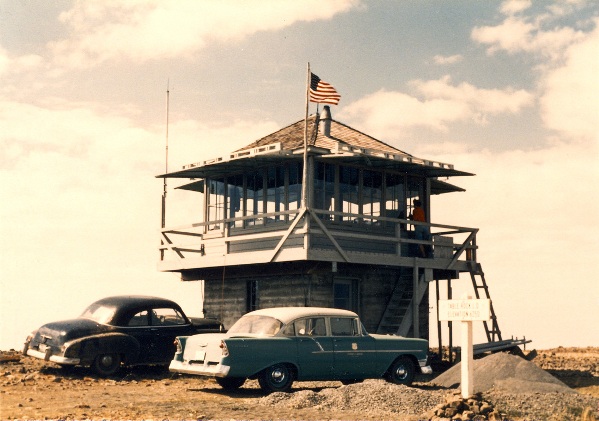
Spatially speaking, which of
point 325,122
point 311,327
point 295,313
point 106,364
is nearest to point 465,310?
point 311,327

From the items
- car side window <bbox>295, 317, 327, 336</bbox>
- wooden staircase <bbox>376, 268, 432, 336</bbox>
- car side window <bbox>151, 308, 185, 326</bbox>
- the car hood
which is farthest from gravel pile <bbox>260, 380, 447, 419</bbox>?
wooden staircase <bbox>376, 268, 432, 336</bbox>

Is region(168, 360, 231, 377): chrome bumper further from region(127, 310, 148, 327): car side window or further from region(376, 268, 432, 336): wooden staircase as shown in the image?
region(376, 268, 432, 336): wooden staircase

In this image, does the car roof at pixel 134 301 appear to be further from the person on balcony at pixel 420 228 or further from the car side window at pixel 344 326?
the person on balcony at pixel 420 228

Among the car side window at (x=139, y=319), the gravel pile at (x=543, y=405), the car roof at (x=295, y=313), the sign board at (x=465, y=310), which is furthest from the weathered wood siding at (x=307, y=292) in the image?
the sign board at (x=465, y=310)

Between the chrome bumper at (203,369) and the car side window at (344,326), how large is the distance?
2656mm

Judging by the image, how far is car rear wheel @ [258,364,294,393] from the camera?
16156 millimetres

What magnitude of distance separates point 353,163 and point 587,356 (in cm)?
1561

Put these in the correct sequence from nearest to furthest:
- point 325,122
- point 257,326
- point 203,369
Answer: point 203,369 < point 257,326 < point 325,122

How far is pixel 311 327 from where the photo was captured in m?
17.0

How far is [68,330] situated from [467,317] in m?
9.98

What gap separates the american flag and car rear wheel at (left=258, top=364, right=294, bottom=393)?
9.79 m

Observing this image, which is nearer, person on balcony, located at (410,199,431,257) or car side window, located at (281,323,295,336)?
car side window, located at (281,323,295,336)

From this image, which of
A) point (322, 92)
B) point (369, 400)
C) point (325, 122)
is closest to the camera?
point (369, 400)

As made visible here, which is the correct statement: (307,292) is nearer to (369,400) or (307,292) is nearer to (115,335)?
(115,335)
